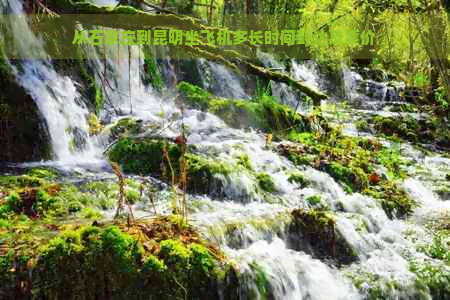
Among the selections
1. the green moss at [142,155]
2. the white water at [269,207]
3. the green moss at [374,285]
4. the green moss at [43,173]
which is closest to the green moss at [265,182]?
the white water at [269,207]

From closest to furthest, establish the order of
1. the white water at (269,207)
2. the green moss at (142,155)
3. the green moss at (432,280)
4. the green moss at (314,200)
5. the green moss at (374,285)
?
the white water at (269,207), the green moss at (374,285), the green moss at (432,280), the green moss at (314,200), the green moss at (142,155)

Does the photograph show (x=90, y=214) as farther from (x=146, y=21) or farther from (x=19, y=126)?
(x=19, y=126)

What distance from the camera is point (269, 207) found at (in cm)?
744

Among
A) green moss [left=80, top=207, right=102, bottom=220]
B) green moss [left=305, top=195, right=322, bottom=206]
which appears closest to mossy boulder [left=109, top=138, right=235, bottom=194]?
green moss [left=305, top=195, right=322, bottom=206]

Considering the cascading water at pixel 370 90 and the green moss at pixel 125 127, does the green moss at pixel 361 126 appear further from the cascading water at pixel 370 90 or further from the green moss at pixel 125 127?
the green moss at pixel 125 127

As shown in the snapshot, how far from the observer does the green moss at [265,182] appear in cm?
816

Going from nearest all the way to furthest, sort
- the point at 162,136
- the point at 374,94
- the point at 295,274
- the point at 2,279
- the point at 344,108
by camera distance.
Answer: the point at 2,279
the point at 295,274
the point at 162,136
the point at 344,108
the point at 374,94

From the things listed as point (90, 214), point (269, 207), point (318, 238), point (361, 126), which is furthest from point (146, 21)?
point (361, 126)

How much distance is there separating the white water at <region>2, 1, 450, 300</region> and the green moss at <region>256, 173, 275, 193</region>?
0.09 m

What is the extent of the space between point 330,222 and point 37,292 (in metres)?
3.81

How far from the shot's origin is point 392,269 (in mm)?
6609

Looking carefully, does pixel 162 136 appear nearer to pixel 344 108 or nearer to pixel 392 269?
pixel 392 269

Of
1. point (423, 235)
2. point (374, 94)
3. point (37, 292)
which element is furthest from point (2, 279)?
point (374, 94)

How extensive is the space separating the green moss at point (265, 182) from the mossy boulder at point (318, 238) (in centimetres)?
120
